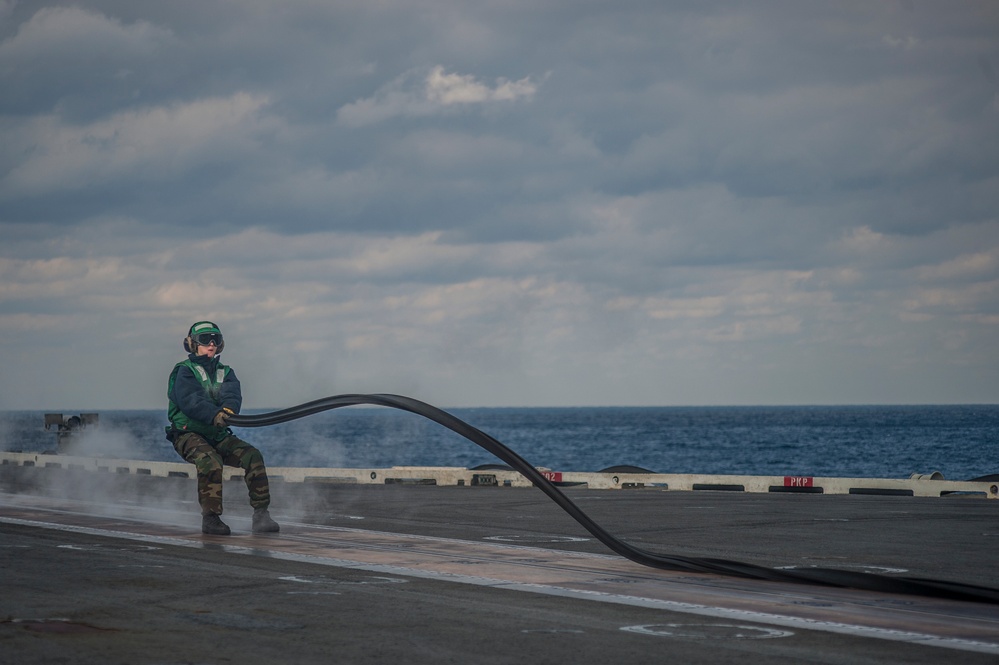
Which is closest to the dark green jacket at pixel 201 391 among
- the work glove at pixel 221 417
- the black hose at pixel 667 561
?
the work glove at pixel 221 417

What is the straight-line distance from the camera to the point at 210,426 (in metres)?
13.9

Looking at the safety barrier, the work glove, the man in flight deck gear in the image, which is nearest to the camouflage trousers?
the man in flight deck gear

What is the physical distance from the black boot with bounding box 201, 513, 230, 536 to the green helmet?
79.2 inches

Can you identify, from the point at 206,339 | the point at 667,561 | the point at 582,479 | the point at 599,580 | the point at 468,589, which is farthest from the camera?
the point at 582,479

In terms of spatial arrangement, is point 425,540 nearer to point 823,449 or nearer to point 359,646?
point 359,646

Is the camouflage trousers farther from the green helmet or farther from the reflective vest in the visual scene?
the green helmet

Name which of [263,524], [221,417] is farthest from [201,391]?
[263,524]

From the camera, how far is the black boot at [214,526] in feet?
43.6

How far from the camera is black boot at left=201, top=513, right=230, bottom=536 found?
523 inches

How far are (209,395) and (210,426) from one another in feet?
1.23

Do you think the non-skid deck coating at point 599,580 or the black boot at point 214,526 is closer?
the non-skid deck coating at point 599,580

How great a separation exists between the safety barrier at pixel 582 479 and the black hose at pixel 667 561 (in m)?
11.0

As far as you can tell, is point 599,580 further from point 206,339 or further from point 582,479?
point 582,479

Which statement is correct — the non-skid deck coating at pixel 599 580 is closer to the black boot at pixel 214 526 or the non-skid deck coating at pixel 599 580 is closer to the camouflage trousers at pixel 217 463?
the black boot at pixel 214 526
